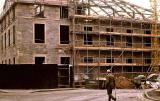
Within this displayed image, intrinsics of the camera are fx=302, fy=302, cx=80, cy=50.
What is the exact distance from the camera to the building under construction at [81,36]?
34438 millimetres

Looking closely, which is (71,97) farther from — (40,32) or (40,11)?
(40,11)

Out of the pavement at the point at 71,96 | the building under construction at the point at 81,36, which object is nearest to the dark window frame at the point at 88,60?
the building under construction at the point at 81,36

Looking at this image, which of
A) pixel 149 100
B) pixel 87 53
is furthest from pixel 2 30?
pixel 149 100

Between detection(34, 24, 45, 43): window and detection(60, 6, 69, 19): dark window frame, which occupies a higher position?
detection(60, 6, 69, 19): dark window frame

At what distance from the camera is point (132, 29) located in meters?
40.3

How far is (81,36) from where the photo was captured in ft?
121

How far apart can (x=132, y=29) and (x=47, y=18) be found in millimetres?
12031

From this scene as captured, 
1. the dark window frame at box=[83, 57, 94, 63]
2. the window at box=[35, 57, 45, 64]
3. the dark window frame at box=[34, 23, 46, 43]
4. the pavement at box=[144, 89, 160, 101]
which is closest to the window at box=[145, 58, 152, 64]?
the dark window frame at box=[83, 57, 94, 63]

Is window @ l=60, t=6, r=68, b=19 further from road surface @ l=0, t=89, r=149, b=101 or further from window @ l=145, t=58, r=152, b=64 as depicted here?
road surface @ l=0, t=89, r=149, b=101

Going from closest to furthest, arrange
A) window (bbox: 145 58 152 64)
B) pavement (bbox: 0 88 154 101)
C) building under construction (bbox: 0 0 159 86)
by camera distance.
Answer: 1. pavement (bbox: 0 88 154 101)
2. building under construction (bbox: 0 0 159 86)
3. window (bbox: 145 58 152 64)

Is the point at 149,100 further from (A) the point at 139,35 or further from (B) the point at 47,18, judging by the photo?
(A) the point at 139,35

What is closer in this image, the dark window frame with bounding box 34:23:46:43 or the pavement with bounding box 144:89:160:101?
the pavement with bounding box 144:89:160:101

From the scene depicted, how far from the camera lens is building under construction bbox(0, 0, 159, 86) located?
34.4 metres

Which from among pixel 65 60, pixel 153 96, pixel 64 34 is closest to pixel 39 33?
pixel 64 34
